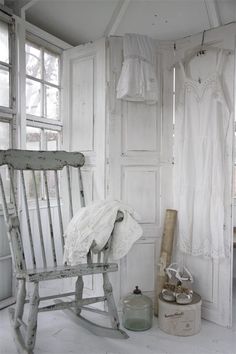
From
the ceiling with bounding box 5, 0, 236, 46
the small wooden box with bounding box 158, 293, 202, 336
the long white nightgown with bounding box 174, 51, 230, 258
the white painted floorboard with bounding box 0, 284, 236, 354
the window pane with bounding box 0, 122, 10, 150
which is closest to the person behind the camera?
the white painted floorboard with bounding box 0, 284, 236, 354

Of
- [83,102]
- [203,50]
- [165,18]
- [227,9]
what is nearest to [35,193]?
[83,102]

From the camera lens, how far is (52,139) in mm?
2912

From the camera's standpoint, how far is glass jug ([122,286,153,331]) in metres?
2.11

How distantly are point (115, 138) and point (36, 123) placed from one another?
79cm

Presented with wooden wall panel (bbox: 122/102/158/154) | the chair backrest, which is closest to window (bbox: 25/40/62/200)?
the chair backrest

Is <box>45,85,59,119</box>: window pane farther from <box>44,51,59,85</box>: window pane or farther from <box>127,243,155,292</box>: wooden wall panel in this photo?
<box>127,243,155,292</box>: wooden wall panel

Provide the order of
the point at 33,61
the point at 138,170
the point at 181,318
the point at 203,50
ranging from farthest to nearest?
1. the point at 33,61
2. the point at 138,170
3. the point at 203,50
4. the point at 181,318

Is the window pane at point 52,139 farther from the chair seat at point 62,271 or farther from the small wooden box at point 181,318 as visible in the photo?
the small wooden box at point 181,318

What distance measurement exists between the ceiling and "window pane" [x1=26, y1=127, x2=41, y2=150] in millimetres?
878

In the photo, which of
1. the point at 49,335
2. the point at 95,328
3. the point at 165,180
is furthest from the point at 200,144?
the point at 49,335

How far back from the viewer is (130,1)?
2607 millimetres

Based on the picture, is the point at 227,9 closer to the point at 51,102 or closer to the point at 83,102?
the point at 83,102

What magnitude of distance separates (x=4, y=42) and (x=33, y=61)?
0.31 m

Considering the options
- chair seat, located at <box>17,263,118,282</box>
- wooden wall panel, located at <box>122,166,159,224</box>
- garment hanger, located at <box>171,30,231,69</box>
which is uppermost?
garment hanger, located at <box>171,30,231,69</box>
